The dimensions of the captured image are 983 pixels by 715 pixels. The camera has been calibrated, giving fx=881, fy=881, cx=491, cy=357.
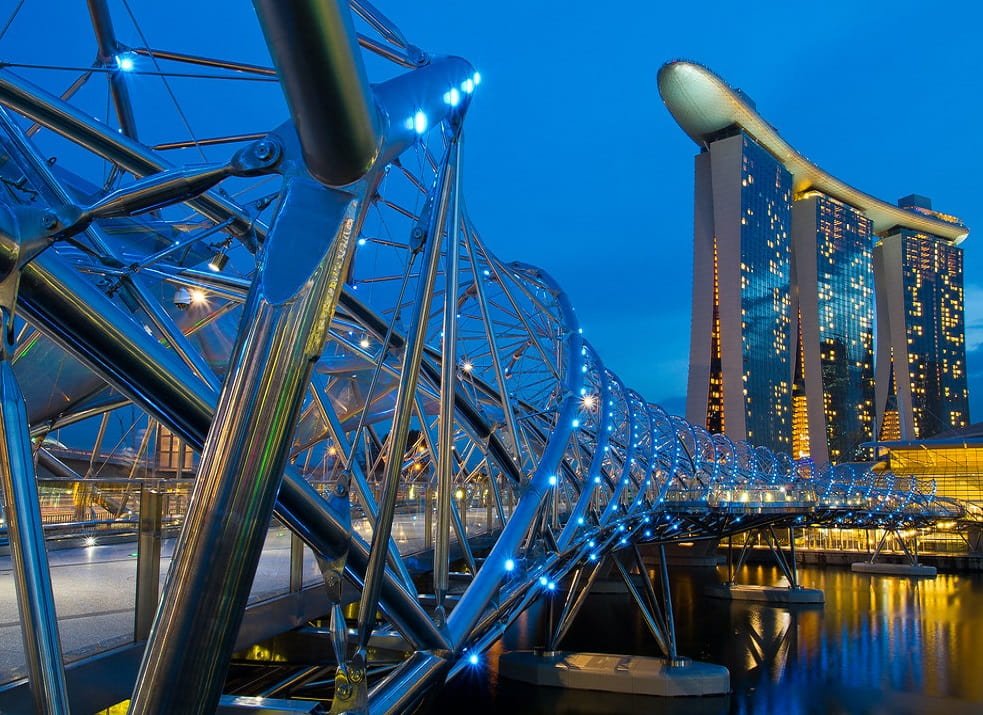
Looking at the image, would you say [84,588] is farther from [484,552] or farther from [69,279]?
[484,552]

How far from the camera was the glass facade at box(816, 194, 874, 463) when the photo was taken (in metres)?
137

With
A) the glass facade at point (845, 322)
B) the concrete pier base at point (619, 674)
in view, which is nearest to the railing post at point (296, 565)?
the concrete pier base at point (619, 674)

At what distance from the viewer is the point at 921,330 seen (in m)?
153

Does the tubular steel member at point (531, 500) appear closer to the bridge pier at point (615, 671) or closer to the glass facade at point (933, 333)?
the bridge pier at point (615, 671)

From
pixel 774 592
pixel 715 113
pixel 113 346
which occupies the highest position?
pixel 715 113

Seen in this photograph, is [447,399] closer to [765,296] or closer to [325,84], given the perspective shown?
[325,84]

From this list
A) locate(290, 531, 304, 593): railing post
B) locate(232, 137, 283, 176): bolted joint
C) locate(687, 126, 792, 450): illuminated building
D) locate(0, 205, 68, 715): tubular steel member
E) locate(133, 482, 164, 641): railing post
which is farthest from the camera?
locate(687, 126, 792, 450): illuminated building

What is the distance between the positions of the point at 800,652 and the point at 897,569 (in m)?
34.8

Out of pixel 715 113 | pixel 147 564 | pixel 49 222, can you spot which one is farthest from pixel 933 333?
pixel 49 222

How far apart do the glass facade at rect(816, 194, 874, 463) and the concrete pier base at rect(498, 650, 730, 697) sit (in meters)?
115

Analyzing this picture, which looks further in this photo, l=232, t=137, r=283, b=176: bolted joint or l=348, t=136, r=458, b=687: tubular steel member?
l=348, t=136, r=458, b=687: tubular steel member

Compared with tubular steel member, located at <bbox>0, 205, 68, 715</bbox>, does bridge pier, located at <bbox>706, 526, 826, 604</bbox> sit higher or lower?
lower

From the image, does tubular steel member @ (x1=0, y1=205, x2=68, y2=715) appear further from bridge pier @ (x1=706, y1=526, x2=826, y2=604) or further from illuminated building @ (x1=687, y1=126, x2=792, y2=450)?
illuminated building @ (x1=687, y1=126, x2=792, y2=450)

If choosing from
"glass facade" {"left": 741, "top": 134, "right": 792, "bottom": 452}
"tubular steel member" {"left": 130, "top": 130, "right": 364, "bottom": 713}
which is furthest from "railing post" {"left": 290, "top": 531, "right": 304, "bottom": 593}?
"glass facade" {"left": 741, "top": 134, "right": 792, "bottom": 452}
